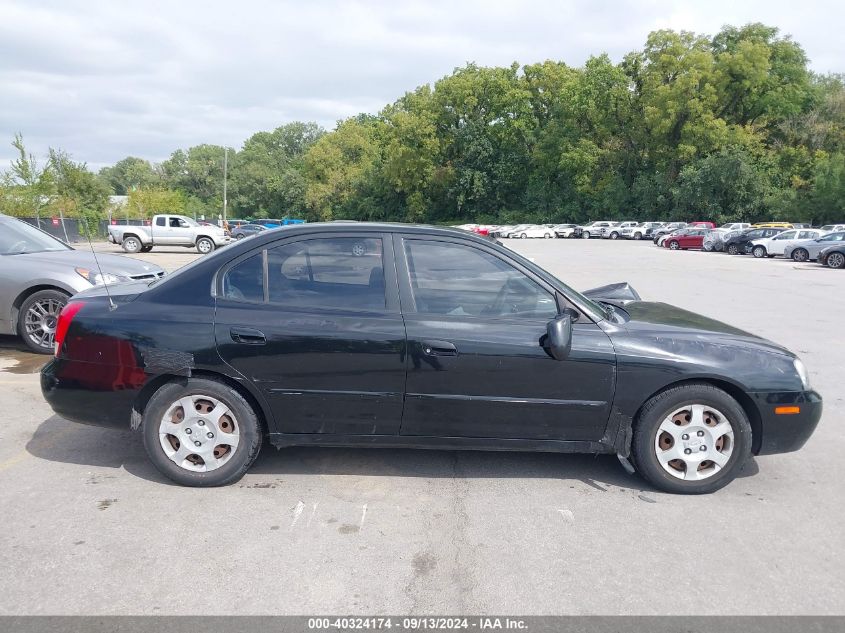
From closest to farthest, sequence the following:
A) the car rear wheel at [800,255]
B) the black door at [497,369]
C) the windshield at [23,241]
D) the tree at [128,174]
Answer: the black door at [497,369], the windshield at [23,241], the car rear wheel at [800,255], the tree at [128,174]

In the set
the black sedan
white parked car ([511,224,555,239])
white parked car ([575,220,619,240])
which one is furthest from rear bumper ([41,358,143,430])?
white parked car ([575,220,619,240])

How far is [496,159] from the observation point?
232 ft

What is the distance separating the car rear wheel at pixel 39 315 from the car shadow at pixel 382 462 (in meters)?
2.92

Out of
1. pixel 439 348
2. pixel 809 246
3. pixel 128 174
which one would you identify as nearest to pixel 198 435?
pixel 439 348

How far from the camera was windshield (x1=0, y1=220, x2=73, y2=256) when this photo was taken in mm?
7773

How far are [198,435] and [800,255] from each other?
3050cm

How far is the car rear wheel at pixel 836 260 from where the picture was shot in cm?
2427

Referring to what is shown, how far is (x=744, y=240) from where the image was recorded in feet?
110

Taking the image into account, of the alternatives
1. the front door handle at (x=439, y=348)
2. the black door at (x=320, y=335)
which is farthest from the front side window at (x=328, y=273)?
the front door handle at (x=439, y=348)

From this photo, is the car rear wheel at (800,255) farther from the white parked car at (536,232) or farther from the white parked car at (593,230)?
the white parked car at (536,232)

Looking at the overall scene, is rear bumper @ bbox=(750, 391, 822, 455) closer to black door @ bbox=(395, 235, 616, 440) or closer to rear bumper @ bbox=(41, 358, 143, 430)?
black door @ bbox=(395, 235, 616, 440)

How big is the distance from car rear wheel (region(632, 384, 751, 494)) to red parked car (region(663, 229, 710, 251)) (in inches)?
1468

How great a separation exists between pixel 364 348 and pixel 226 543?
A: 134 cm

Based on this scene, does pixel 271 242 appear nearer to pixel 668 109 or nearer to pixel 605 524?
pixel 605 524
